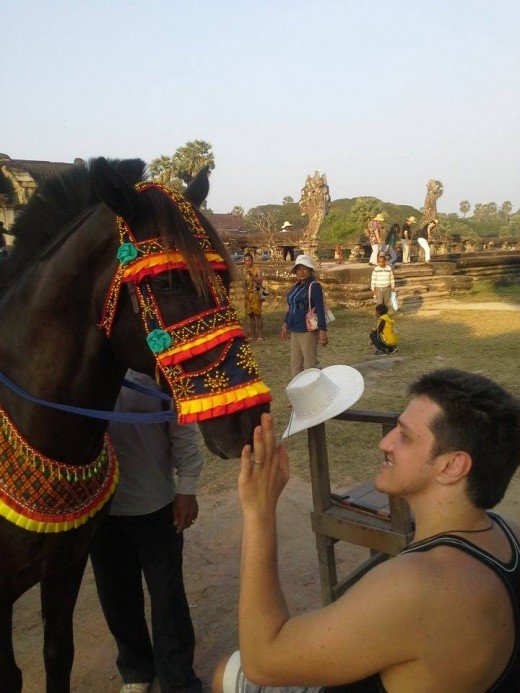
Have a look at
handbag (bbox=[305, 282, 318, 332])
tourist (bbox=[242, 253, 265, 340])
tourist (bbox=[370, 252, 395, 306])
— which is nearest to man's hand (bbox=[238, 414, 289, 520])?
handbag (bbox=[305, 282, 318, 332])

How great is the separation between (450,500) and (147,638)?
204cm

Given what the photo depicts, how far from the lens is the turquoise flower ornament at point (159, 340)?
5.17ft

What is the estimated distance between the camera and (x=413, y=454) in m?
1.38

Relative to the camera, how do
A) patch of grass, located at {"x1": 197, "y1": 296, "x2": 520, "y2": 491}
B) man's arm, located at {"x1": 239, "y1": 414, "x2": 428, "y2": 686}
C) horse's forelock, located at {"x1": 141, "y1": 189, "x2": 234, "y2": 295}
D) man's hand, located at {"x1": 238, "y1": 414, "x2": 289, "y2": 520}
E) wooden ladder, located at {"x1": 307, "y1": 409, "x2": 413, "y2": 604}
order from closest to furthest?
man's arm, located at {"x1": 239, "y1": 414, "x2": 428, "y2": 686}
man's hand, located at {"x1": 238, "y1": 414, "x2": 289, "y2": 520}
horse's forelock, located at {"x1": 141, "y1": 189, "x2": 234, "y2": 295}
wooden ladder, located at {"x1": 307, "y1": 409, "x2": 413, "y2": 604}
patch of grass, located at {"x1": 197, "y1": 296, "x2": 520, "y2": 491}

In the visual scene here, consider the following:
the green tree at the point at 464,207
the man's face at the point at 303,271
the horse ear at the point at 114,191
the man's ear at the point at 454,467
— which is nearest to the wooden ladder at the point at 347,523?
the man's ear at the point at 454,467

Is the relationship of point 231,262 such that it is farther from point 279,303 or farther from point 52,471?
point 279,303

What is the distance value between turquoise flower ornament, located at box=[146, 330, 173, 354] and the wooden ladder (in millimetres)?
1278

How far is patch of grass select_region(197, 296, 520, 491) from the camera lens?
5340 millimetres

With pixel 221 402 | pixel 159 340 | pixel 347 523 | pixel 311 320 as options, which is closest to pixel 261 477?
pixel 221 402

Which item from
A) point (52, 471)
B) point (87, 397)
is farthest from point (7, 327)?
point (52, 471)

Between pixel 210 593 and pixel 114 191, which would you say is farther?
pixel 210 593

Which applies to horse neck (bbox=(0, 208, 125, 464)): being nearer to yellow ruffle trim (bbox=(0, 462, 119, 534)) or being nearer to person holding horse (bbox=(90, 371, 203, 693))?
yellow ruffle trim (bbox=(0, 462, 119, 534))

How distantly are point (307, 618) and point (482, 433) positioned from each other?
59 centimetres

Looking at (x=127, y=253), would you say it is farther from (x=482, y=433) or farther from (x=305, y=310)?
(x=305, y=310)
